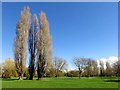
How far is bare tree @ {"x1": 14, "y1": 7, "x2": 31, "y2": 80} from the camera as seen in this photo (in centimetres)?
2844

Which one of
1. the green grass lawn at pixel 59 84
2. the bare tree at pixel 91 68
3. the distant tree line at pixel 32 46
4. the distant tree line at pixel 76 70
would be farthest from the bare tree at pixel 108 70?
the green grass lawn at pixel 59 84

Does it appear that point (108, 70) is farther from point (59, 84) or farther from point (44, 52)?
point (59, 84)

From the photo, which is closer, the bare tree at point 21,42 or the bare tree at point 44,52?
the bare tree at point 21,42

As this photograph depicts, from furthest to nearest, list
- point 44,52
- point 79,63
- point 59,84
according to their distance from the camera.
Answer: point 79,63
point 44,52
point 59,84

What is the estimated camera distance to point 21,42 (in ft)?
95.4

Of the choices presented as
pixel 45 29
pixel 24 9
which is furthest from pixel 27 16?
pixel 45 29

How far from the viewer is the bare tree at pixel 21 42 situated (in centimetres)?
2844

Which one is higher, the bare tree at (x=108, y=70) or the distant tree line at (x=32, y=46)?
the distant tree line at (x=32, y=46)

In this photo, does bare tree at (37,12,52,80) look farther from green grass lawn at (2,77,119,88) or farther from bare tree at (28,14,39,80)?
green grass lawn at (2,77,119,88)

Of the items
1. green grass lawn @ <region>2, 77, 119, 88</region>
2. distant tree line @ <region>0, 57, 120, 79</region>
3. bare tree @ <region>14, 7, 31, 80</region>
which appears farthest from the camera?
distant tree line @ <region>0, 57, 120, 79</region>

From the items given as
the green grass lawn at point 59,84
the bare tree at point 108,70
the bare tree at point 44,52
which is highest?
the bare tree at point 44,52

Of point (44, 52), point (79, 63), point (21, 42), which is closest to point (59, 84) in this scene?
point (44, 52)

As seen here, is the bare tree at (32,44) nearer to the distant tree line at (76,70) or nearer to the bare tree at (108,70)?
the distant tree line at (76,70)

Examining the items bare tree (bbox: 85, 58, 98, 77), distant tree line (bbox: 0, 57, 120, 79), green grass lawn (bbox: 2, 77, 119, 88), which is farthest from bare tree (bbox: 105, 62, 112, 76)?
green grass lawn (bbox: 2, 77, 119, 88)
